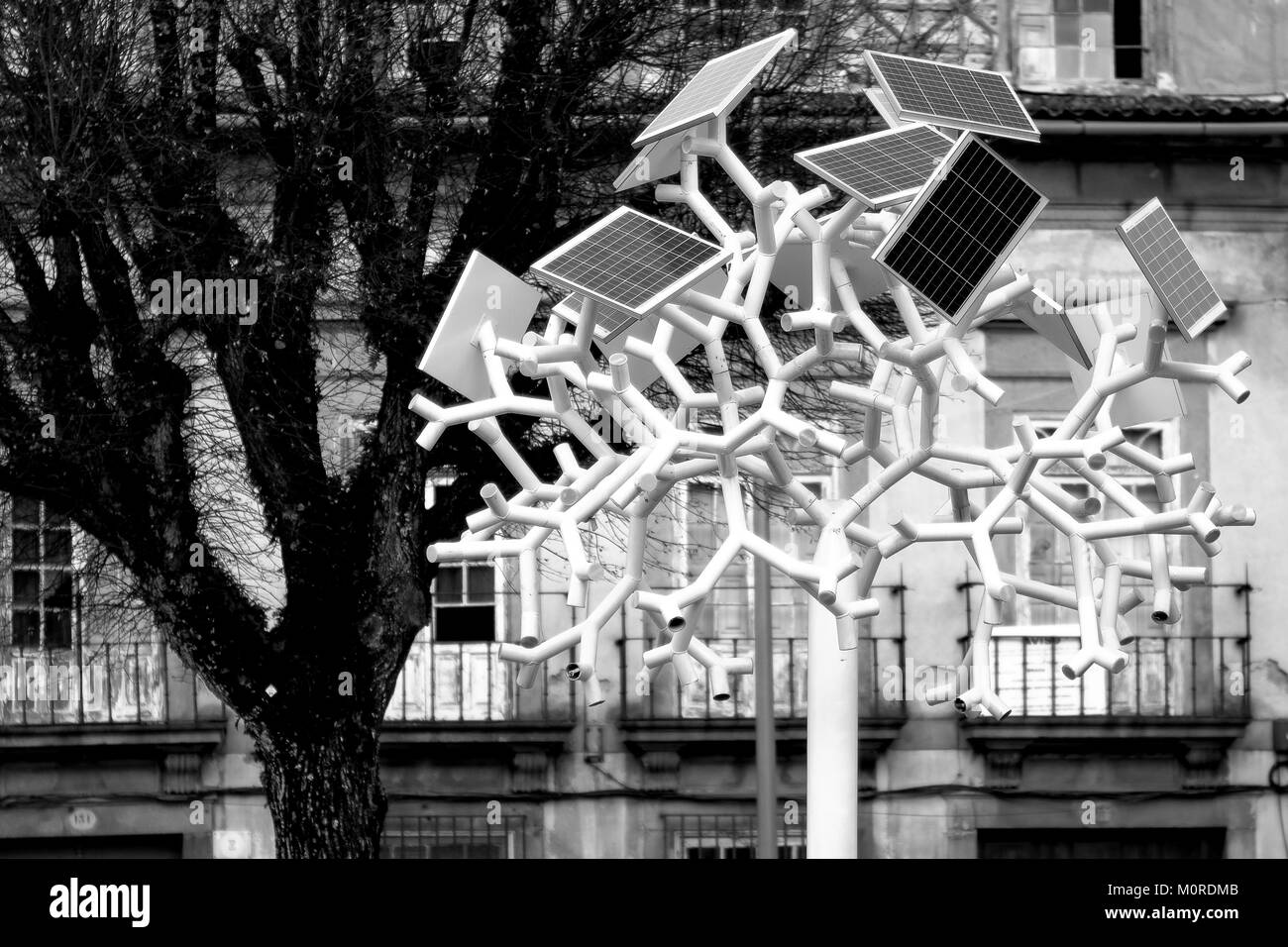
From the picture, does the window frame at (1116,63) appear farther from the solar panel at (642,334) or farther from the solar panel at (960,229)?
the solar panel at (960,229)

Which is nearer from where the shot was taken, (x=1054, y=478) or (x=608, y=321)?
(x=608, y=321)

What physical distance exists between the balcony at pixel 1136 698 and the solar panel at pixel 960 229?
39.0ft

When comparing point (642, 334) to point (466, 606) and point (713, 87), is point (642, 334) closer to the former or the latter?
point (713, 87)

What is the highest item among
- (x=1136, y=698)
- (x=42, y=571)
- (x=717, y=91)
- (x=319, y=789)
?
(x=717, y=91)

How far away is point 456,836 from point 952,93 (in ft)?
39.4

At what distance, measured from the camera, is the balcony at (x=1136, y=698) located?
758 inches

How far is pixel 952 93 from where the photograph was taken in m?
9.02

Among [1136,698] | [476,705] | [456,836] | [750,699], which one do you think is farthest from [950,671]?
[456,836]

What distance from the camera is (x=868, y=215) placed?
8211mm

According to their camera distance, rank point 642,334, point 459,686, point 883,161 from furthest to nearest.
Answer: point 459,686
point 642,334
point 883,161

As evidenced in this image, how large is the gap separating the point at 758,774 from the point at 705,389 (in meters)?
3.77

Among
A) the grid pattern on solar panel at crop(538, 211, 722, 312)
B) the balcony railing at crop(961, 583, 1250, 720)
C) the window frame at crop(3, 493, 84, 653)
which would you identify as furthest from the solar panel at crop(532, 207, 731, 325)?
the balcony railing at crop(961, 583, 1250, 720)

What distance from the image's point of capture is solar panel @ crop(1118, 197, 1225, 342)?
8094 millimetres

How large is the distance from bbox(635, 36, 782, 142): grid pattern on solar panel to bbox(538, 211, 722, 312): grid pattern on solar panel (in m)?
0.37
